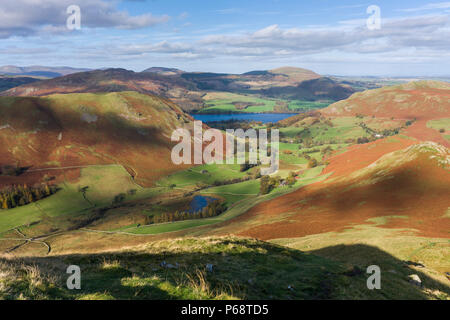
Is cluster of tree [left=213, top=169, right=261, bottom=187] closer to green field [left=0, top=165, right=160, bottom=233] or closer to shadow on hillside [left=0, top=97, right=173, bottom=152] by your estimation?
green field [left=0, top=165, right=160, bottom=233]

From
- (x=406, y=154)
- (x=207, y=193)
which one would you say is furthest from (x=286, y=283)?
(x=207, y=193)

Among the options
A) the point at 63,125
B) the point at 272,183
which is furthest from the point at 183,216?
the point at 63,125

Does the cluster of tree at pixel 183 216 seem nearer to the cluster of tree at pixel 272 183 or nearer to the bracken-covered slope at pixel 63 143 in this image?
the cluster of tree at pixel 272 183

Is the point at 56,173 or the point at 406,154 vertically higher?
the point at 406,154

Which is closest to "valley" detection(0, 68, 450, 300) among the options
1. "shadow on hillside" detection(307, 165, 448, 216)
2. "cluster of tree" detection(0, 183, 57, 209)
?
"shadow on hillside" detection(307, 165, 448, 216)

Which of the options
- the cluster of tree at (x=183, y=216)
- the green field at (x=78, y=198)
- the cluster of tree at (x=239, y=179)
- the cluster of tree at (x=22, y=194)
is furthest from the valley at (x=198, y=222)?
the cluster of tree at (x=22, y=194)
